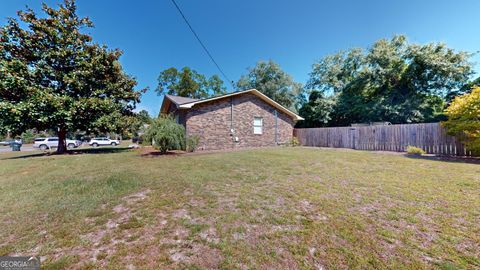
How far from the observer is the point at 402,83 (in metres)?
17.6

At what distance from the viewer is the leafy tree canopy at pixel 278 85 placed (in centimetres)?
2850

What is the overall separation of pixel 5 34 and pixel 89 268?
630 inches

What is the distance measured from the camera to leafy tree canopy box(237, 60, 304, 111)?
2850cm

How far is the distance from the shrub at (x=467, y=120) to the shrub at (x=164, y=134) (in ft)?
43.1

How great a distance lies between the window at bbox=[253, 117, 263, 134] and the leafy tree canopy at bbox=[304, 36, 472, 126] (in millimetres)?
10505

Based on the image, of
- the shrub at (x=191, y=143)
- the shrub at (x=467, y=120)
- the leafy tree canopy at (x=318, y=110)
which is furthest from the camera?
the leafy tree canopy at (x=318, y=110)

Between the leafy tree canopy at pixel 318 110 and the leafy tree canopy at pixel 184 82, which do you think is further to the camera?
the leafy tree canopy at pixel 184 82

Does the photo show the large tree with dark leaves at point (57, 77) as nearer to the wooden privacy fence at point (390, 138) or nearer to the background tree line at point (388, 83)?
the wooden privacy fence at point (390, 138)

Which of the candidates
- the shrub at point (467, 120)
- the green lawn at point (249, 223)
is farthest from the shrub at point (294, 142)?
the green lawn at point (249, 223)

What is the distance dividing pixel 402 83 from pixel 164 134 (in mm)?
22043

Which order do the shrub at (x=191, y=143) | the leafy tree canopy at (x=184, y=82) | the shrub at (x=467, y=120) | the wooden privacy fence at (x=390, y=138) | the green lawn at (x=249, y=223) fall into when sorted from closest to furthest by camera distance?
1. the green lawn at (x=249, y=223)
2. the shrub at (x=467, y=120)
3. the wooden privacy fence at (x=390, y=138)
4. the shrub at (x=191, y=143)
5. the leafy tree canopy at (x=184, y=82)

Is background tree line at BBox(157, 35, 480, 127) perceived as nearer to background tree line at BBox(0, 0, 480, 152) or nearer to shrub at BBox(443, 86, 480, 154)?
background tree line at BBox(0, 0, 480, 152)

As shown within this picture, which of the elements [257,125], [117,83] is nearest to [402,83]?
[257,125]

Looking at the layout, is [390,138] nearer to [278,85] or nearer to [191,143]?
[191,143]
